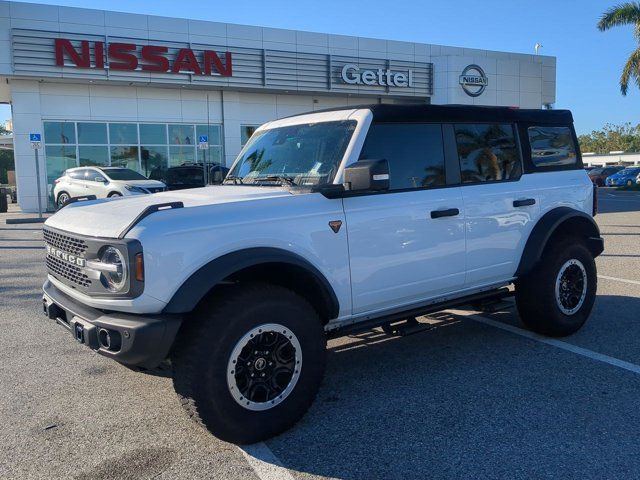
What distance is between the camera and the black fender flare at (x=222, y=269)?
313 centimetres

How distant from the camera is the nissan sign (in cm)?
2656

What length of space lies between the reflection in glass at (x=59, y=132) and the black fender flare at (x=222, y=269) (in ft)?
71.1

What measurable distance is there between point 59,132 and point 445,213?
21585mm

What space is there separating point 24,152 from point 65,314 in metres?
20.8

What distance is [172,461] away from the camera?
10.6ft

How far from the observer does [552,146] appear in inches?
213

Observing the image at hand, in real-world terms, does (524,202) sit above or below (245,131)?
below

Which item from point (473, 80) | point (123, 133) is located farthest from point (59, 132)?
point (473, 80)

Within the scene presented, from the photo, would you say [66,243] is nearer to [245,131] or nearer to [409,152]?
[409,152]

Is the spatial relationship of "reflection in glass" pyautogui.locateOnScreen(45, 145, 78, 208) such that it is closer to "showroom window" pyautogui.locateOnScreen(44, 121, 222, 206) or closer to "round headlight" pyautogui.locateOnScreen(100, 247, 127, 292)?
"showroom window" pyautogui.locateOnScreen(44, 121, 222, 206)

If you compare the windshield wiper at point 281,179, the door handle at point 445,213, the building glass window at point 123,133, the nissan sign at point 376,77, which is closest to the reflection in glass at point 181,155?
the building glass window at point 123,133

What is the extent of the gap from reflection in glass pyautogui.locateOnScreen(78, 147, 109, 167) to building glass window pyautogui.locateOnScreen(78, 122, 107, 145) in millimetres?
241

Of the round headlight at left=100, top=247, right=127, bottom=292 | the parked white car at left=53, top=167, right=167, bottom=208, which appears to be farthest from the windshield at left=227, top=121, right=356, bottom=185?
the parked white car at left=53, top=167, right=167, bottom=208

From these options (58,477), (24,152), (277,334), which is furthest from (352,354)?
(24,152)
